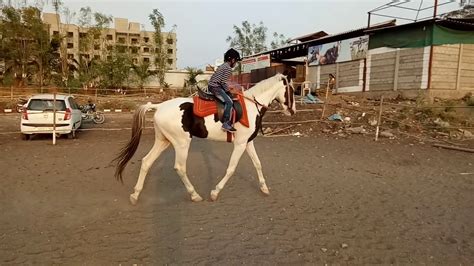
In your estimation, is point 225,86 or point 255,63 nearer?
point 225,86

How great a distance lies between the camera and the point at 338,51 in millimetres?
19625

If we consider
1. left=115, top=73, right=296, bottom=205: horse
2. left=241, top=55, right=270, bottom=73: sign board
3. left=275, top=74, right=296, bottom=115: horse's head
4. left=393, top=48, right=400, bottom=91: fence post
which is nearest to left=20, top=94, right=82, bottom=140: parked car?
left=115, top=73, right=296, bottom=205: horse

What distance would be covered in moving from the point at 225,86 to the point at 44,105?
28.3 ft

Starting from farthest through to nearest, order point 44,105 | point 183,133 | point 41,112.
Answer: point 44,105 → point 41,112 → point 183,133

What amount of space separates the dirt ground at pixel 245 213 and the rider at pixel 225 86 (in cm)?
123

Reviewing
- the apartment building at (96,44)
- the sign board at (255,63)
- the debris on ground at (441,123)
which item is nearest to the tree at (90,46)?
the apartment building at (96,44)

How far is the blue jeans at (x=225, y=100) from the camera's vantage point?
509 centimetres

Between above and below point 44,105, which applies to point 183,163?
below

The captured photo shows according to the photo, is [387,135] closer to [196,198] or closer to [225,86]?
[225,86]

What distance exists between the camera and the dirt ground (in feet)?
11.1

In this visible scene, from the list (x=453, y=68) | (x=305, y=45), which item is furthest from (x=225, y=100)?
(x=305, y=45)

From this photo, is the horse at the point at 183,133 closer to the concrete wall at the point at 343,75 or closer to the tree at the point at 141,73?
the concrete wall at the point at 343,75

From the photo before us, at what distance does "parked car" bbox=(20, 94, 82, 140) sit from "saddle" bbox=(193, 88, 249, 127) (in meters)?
7.87

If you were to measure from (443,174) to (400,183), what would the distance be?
4.71ft
